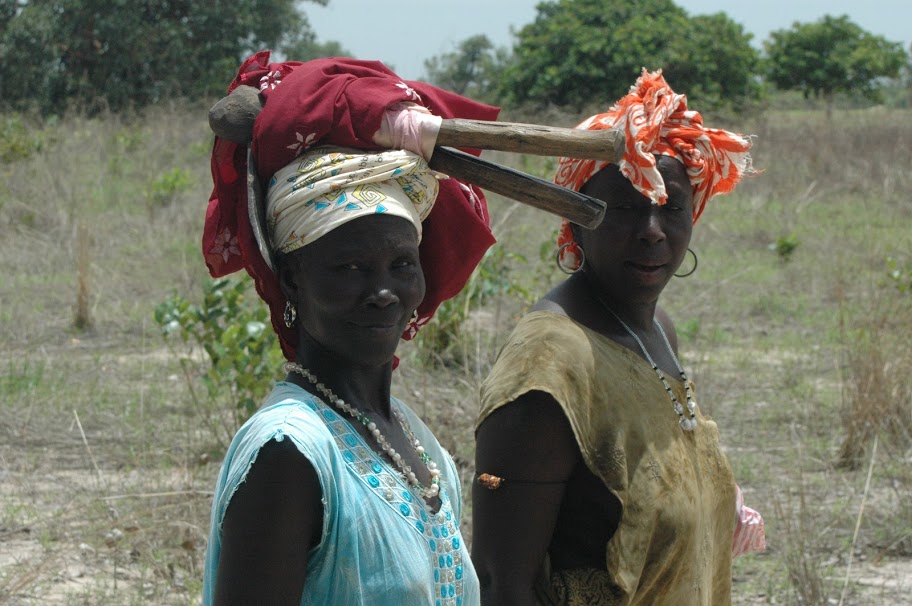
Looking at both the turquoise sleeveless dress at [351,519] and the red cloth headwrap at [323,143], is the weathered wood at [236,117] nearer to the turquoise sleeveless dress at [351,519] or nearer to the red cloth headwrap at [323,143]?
the red cloth headwrap at [323,143]

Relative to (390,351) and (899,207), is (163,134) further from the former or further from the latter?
(390,351)

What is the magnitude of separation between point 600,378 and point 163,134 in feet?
41.9

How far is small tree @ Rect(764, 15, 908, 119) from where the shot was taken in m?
29.6

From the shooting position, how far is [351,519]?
1.45 metres

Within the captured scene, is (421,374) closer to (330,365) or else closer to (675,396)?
(675,396)

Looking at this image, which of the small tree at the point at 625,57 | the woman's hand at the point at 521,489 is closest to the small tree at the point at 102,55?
the small tree at the point at 625,57

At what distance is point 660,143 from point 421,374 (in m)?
3.38

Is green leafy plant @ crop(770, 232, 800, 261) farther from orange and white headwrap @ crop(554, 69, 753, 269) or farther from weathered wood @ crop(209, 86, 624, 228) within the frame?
weathered wood @ crop(209, 86, 624, 228)

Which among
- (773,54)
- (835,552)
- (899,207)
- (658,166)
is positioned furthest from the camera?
(773,54)

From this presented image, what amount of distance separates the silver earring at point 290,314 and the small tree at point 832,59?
96.7ft

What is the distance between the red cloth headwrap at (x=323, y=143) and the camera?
157cm

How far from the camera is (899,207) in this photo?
1264cm

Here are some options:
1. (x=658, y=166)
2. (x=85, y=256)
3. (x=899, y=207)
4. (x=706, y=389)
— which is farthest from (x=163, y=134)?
(x=658, y=166)

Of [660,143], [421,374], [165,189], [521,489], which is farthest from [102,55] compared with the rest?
[521,489]
